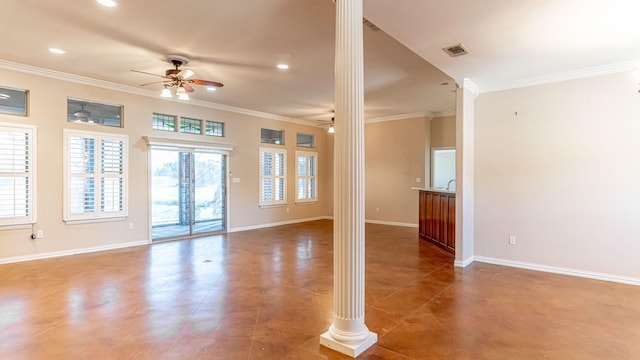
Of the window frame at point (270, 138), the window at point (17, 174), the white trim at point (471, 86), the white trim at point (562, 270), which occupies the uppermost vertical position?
the white trim at point (471, 86)

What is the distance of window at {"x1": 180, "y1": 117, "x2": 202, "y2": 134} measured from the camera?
24.3ft

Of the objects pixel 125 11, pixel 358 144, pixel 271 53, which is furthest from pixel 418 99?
pixel 125 11

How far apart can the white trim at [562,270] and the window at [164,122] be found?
652 centimetres

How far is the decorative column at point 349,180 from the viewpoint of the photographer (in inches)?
104

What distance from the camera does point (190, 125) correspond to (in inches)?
298

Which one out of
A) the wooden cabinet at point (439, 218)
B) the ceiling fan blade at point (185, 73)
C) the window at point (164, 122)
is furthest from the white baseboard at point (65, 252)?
the wooden cabinet at point (439, 218)

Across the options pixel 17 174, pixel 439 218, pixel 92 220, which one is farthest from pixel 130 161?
pixel 439 218

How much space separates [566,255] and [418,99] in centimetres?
403

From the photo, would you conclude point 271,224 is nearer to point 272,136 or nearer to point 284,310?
point 272,136

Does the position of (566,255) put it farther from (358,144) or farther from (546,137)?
(358,144)

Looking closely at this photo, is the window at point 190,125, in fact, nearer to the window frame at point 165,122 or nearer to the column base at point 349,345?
the window frame at point 165,122

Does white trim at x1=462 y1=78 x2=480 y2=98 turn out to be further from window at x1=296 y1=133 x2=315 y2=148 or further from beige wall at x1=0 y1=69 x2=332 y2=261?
window at x1=296 y1=133 x2=315 y2=148

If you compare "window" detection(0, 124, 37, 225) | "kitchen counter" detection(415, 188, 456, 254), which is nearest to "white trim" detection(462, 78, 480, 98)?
"kitchen counter" detection(415, 188, 456, 254)

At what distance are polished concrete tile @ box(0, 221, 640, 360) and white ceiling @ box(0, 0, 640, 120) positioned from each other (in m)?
2.84
